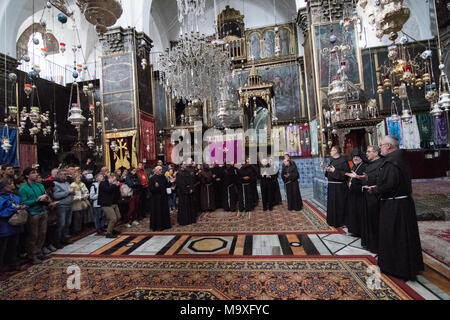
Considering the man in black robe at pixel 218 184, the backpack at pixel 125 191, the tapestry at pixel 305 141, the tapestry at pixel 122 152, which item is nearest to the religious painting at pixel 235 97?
the tapestry at pixel 305 141

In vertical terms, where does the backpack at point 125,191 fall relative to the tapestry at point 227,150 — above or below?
below

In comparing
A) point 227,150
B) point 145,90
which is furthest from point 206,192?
point 145,90

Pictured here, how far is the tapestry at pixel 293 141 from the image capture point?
1191cm

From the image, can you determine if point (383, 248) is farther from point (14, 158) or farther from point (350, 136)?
point (14, 158)

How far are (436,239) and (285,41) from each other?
1259cm

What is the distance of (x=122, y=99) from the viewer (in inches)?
376

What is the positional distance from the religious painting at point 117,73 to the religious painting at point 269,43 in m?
7.96

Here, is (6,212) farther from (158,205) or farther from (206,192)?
(206,192)

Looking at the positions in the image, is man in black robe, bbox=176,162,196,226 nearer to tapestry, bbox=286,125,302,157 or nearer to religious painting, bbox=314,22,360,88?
religious painting, bbox=314,22,360,88

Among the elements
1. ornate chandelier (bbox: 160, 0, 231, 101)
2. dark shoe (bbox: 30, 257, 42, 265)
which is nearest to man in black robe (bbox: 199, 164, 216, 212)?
ornate chandelier (bbox: 160, 0, 231, 101)

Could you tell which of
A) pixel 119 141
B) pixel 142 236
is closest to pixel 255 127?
pixel 119 141

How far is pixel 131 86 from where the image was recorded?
9.51m

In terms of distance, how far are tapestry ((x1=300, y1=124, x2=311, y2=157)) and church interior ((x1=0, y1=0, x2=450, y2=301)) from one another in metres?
0.08

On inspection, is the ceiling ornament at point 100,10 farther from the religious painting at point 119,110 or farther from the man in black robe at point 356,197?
the religious painting at point 119,110
